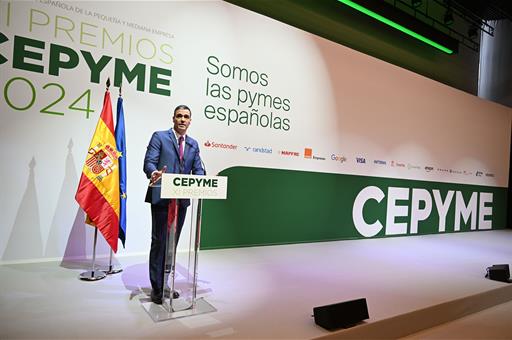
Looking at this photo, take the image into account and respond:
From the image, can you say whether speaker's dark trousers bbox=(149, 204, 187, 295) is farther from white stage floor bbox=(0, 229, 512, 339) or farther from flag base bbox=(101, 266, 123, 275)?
flag base bbox=(101, 266, 123, 275)

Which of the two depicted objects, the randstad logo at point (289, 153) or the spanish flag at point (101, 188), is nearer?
the spanish flag at point (101, 188)

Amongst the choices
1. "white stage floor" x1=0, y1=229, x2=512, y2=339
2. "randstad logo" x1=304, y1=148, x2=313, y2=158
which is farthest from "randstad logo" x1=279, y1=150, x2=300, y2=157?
"white stage floor" x1=0, y1=229, x2=512, y2=339

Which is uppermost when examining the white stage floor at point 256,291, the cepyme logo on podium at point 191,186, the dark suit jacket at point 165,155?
the dark suit jacket at point 165,155

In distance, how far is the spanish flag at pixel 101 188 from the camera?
2812mm

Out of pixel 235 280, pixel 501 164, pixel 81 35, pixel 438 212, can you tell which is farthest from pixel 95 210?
pixel 501 164

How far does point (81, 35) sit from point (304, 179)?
2.91 metres

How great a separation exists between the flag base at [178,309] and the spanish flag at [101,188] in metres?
0.70

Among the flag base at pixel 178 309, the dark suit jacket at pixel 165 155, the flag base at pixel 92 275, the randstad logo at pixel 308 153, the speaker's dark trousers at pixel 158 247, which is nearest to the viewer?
the flag base at pixel 178 309

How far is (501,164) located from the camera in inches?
308

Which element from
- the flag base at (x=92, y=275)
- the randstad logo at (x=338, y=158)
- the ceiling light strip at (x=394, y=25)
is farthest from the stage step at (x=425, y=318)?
the ceiling light strip at (x=394, y=25)

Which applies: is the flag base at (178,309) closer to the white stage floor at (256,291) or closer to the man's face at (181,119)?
the white stage floor at (256,291)

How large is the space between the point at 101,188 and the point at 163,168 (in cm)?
75

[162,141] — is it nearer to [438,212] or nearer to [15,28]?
[15,28]

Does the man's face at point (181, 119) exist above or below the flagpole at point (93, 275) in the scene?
above
